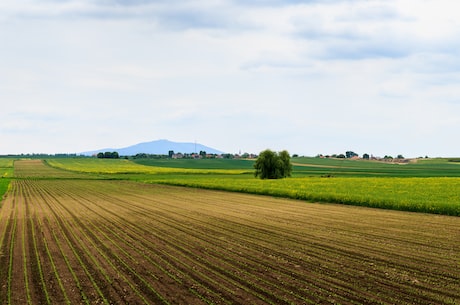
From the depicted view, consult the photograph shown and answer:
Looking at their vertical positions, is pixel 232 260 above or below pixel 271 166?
below

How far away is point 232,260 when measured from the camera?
16469 millimetres

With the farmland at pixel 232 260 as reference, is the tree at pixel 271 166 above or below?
above

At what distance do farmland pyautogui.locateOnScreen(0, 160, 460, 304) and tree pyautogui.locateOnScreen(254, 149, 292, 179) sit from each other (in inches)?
2785

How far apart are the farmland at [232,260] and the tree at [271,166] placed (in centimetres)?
7075

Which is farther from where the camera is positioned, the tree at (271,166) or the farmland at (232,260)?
the tree at (271,166)

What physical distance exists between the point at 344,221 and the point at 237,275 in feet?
47.1

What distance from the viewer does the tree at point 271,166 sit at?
101 metres

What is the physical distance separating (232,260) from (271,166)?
3339 inches

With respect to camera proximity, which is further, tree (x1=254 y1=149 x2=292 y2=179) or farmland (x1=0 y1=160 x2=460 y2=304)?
tree (x1=254 y1=149 x2=292 y2=179)

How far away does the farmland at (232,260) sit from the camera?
12.5m

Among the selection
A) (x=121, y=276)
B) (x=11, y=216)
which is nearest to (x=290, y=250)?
(x=121, y=276)

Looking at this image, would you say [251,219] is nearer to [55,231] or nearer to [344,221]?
[344,221]

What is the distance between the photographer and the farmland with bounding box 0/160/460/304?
12453 millimetres

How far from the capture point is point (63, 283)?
13.8m
